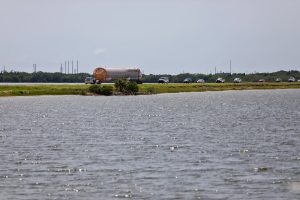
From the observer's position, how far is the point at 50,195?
3800 cm

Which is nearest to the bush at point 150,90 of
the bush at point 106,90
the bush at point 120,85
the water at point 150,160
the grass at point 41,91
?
the bush at point 120,85


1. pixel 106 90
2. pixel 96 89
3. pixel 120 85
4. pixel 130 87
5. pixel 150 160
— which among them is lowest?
pixel 150 160

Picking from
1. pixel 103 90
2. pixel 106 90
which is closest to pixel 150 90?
pixel 106 90

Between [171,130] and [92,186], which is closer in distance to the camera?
[92,186]

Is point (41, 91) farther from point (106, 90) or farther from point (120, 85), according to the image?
point (120, 85)

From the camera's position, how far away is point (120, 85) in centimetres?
17088

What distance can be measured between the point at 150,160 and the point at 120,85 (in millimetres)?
120998

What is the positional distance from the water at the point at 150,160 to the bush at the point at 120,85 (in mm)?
81184

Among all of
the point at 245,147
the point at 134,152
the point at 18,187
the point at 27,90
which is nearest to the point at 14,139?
the point at 134,152

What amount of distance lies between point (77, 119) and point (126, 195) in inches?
2334

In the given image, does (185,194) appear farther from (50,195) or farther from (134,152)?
(134,152)

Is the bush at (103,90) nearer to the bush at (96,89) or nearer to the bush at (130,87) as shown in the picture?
the bush at (96,89)

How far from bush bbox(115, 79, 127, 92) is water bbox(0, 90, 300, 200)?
8118 centimetres

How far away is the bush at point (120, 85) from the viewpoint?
168 meters
